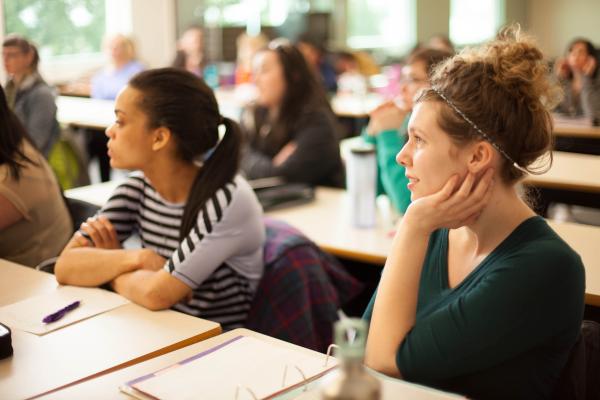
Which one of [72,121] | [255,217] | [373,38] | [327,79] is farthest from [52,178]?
[373,38]

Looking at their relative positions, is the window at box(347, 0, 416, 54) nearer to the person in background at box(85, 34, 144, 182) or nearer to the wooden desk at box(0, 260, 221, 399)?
the person in background at box(85, 34, 144, 182)

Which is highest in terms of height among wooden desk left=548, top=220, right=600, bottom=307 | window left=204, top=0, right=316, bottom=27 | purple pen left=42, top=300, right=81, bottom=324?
window left=204, top=0, right=316, bottom=27

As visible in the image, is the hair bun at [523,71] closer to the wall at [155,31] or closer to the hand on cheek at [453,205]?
the hand on cheek at [453,205]

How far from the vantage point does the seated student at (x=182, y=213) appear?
1.99m

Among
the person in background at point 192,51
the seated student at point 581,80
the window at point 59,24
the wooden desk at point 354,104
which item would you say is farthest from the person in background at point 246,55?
the seated student at point 581,80

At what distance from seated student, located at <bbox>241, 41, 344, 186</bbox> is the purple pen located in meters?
1.81

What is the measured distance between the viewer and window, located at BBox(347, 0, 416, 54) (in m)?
10.8

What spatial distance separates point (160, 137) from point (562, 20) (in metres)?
12.1

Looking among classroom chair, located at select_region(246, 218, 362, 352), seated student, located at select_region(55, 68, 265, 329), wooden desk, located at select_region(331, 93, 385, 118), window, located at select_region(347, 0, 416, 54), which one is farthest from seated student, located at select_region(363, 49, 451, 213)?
window, located at select_region(347, 0, 416, 54)

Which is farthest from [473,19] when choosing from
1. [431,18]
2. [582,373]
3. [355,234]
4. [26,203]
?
[582,373]

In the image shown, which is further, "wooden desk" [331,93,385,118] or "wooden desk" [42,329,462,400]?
"wooden desk" [331,93,385,118]

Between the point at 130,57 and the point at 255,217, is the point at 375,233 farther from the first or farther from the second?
the point at 130,57

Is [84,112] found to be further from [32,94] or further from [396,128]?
[396,128]

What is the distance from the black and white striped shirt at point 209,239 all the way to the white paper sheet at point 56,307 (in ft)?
0.58
